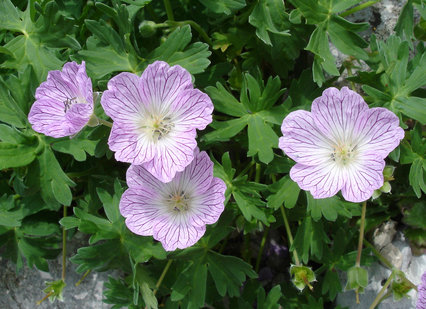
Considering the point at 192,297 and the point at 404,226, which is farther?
the point at 404,226

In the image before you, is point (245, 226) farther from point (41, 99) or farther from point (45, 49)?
point (45, 49)

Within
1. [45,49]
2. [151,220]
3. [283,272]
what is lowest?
[283,272]

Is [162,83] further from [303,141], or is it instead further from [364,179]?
[364,179]

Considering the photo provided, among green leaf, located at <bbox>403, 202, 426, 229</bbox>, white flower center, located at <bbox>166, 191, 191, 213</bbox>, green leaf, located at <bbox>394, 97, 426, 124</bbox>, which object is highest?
green leaf, located at <bbox>394, 97, 426, 124</bbox>

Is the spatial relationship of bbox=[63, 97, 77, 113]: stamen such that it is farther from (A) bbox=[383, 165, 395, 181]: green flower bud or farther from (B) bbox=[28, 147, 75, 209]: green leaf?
(A) bbox=[383, 165, 395, 181]: green flower bud

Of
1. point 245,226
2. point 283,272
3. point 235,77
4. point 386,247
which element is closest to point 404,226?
point 386,247

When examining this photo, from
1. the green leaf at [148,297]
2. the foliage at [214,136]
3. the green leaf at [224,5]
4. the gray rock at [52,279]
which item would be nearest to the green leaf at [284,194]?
the foliage at [214,136]

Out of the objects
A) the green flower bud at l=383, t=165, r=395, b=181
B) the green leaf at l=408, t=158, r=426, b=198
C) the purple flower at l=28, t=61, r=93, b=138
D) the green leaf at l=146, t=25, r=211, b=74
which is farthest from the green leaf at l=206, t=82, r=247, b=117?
the green leaf at l=408, t=158, r=426, b=198

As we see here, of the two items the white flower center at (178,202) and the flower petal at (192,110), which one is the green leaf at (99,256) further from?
the flower petal at (192,110)
